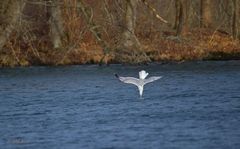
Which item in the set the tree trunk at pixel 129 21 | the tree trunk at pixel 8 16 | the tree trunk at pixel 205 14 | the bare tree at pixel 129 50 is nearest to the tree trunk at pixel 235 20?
the tree trunk at pixel 205 14

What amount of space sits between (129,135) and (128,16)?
27.4m

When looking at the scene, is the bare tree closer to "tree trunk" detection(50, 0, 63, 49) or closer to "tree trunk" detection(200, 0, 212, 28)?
"tree trunk" detection(50, 0, 63, 49)

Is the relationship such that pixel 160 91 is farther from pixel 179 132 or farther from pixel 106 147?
pixel 106 147

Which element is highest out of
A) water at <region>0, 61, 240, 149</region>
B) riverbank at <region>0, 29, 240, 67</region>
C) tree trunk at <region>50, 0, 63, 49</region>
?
tree trunk at <region>50, 0, 63, 49</region>

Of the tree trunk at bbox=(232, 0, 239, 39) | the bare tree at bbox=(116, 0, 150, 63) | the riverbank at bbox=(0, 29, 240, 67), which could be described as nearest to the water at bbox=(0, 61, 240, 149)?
the bare tree at bbox=(116, 0, 150, 63)

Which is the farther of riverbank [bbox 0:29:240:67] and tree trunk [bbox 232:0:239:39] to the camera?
tree trunk [bbox 232:0:239:39]

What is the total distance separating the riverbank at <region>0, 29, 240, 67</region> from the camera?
41.8 meters

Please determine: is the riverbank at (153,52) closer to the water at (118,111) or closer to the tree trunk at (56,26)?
the tree trunk at (56,26)

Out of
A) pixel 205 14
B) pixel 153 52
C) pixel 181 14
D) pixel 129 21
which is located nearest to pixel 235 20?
pixel 181 14

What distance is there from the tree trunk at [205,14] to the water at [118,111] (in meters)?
21.4

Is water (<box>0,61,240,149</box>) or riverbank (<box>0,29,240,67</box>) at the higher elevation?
riverbank (<box>0,29,240,67</box>)

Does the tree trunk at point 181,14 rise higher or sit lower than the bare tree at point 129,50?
higher

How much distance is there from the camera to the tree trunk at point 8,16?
127ft

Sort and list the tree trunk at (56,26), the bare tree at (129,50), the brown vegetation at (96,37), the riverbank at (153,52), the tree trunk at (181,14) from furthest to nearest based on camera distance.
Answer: the tree trunk at (181,14)
the tree trunk at (56,26)
the riverbank at (153,52)
the bare tree at (129,50)
the brown vegetation at (96,37)
